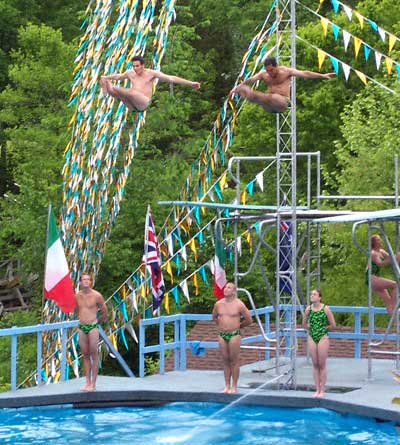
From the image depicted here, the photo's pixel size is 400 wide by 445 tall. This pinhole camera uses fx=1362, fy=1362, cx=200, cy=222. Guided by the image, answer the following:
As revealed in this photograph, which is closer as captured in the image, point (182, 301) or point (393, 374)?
point (393, 374)

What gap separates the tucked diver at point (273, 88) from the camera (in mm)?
17062

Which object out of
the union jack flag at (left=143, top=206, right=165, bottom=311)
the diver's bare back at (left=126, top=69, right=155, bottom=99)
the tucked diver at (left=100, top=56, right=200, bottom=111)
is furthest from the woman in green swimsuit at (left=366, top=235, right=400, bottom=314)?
the diver's bare back at (left=126, top=69, right=155, bottom=99)

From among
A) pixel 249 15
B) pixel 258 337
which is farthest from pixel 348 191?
pixel 249 15

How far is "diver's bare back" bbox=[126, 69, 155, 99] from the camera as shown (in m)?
17.2

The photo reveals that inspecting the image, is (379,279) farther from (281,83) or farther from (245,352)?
(281,83)

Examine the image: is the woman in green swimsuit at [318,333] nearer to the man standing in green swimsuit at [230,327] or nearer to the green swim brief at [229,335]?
the man standing in green swimsuit at [230,327]

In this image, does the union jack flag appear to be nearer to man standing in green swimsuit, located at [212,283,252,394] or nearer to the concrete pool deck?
the concrete pool deck

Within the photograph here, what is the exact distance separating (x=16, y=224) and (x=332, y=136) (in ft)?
27.1

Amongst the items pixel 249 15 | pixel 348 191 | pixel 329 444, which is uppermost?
pixel 249 15

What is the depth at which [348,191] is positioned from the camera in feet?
91.7

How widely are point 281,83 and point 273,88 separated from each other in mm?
141

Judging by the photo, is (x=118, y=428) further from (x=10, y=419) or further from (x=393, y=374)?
(x=393, y=374)

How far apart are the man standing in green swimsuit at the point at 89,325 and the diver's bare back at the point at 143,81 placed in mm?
2457

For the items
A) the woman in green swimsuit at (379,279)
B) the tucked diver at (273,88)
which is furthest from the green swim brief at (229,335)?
the tucked diver at (273,88)
